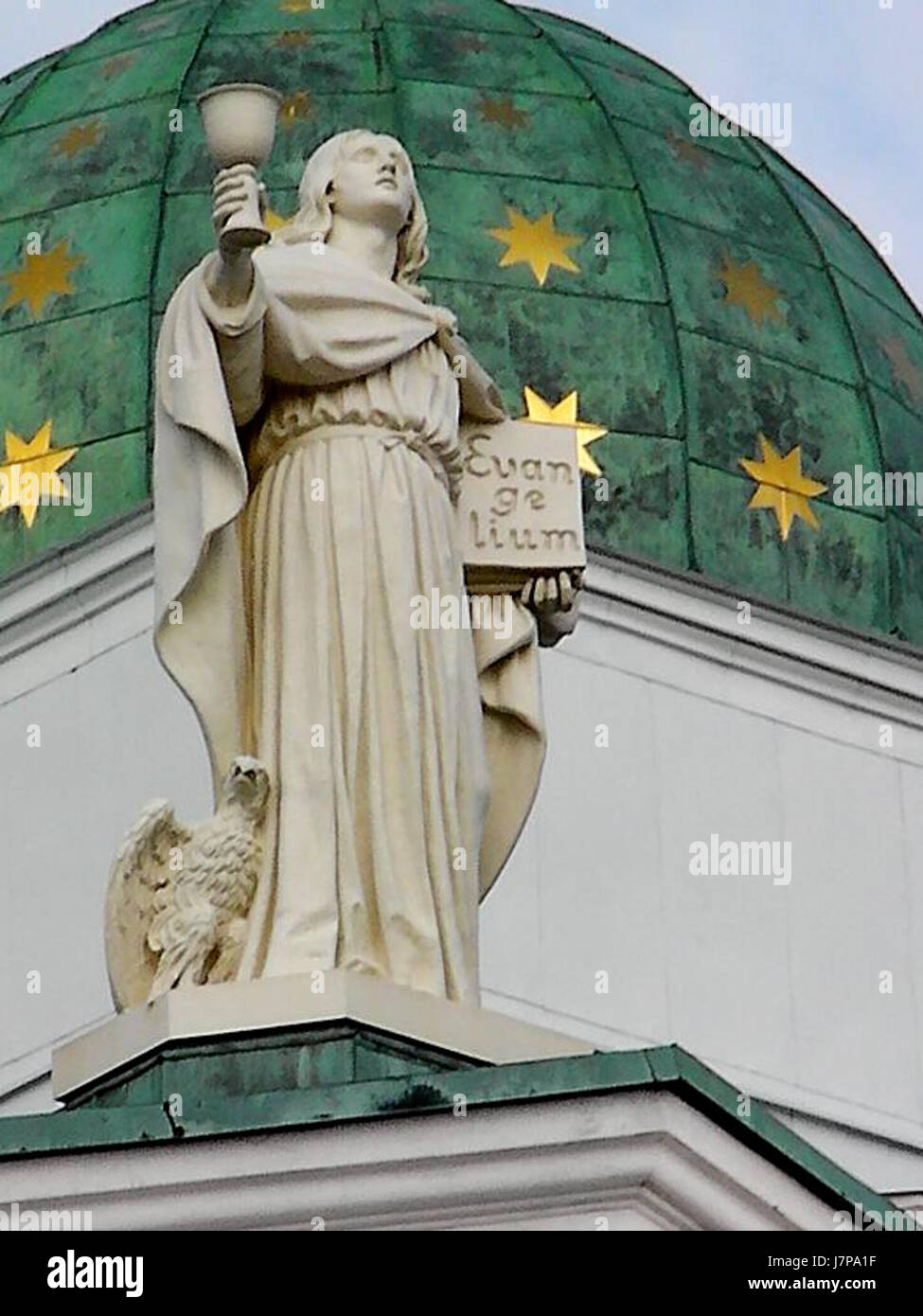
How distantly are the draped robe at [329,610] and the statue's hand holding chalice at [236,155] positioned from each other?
10 centimetres

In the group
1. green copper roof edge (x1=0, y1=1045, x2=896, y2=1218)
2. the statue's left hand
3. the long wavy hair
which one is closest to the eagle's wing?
green copper roof edge (x1=0, y1=1045, x2=896, y2=1218)

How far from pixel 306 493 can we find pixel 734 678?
12.8 m

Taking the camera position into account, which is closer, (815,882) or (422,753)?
(422,753)

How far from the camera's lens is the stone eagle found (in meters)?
14.2

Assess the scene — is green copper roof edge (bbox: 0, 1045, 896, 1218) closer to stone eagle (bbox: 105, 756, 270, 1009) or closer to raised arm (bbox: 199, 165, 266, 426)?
stone eagle (bbox: 105, 756, 270, 1009)

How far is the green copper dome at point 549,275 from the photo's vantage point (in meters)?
26.9

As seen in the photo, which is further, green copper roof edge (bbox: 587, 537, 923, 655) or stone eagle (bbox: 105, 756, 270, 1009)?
green copper roof edge (bbox: 587, 537, 923, 655)

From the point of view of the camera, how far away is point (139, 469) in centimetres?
2650

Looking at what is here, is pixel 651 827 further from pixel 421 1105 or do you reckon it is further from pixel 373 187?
pixel 421 1105

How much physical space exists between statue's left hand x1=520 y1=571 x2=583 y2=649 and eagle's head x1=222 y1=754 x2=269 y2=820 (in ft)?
4.02
